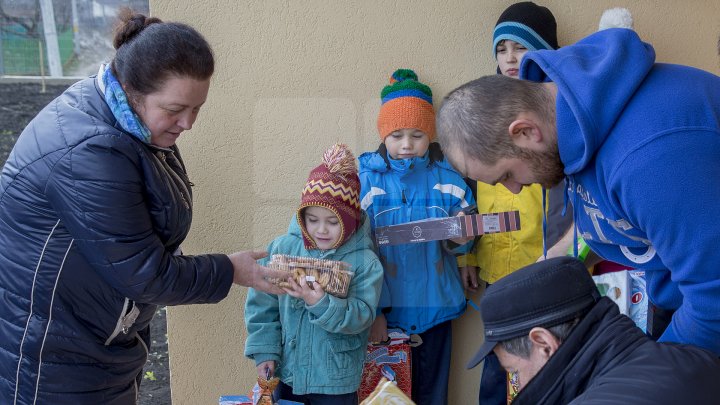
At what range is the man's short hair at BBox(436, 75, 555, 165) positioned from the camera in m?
1.58

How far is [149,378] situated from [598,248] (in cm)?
336

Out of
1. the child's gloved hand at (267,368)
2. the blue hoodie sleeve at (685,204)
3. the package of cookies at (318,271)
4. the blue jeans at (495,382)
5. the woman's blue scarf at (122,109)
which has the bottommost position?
the blue jeans at (495,382)

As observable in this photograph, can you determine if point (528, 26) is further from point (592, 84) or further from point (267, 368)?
point (267, 368)

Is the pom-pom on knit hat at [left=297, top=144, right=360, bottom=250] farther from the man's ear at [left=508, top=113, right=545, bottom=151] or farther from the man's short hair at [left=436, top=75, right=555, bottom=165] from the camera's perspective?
the man's ear at [left=508, top=113, right=545, bottom=151]

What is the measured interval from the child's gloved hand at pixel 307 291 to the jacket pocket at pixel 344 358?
Result: 0.70 feet

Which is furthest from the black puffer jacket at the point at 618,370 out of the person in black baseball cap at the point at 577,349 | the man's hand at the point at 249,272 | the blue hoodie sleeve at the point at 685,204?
the man's hand at the point at 249,272

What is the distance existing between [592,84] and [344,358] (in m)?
1.54

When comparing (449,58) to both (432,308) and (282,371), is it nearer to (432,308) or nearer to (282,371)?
(432,308)

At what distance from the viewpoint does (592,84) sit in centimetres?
148

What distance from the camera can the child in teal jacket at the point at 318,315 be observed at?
261 cm

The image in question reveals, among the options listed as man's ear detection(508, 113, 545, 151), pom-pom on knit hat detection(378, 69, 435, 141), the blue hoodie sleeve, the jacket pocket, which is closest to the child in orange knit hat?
pom-pom on knit hat detection(378, 69, 435, 141)

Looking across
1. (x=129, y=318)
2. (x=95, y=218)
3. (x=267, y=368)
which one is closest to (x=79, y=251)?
(x=95, y=218)

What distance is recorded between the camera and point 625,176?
1419mm

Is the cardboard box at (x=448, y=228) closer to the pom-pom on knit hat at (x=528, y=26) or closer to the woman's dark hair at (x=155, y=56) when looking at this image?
the pom-pom on knit hat at (x=528, y=26)
